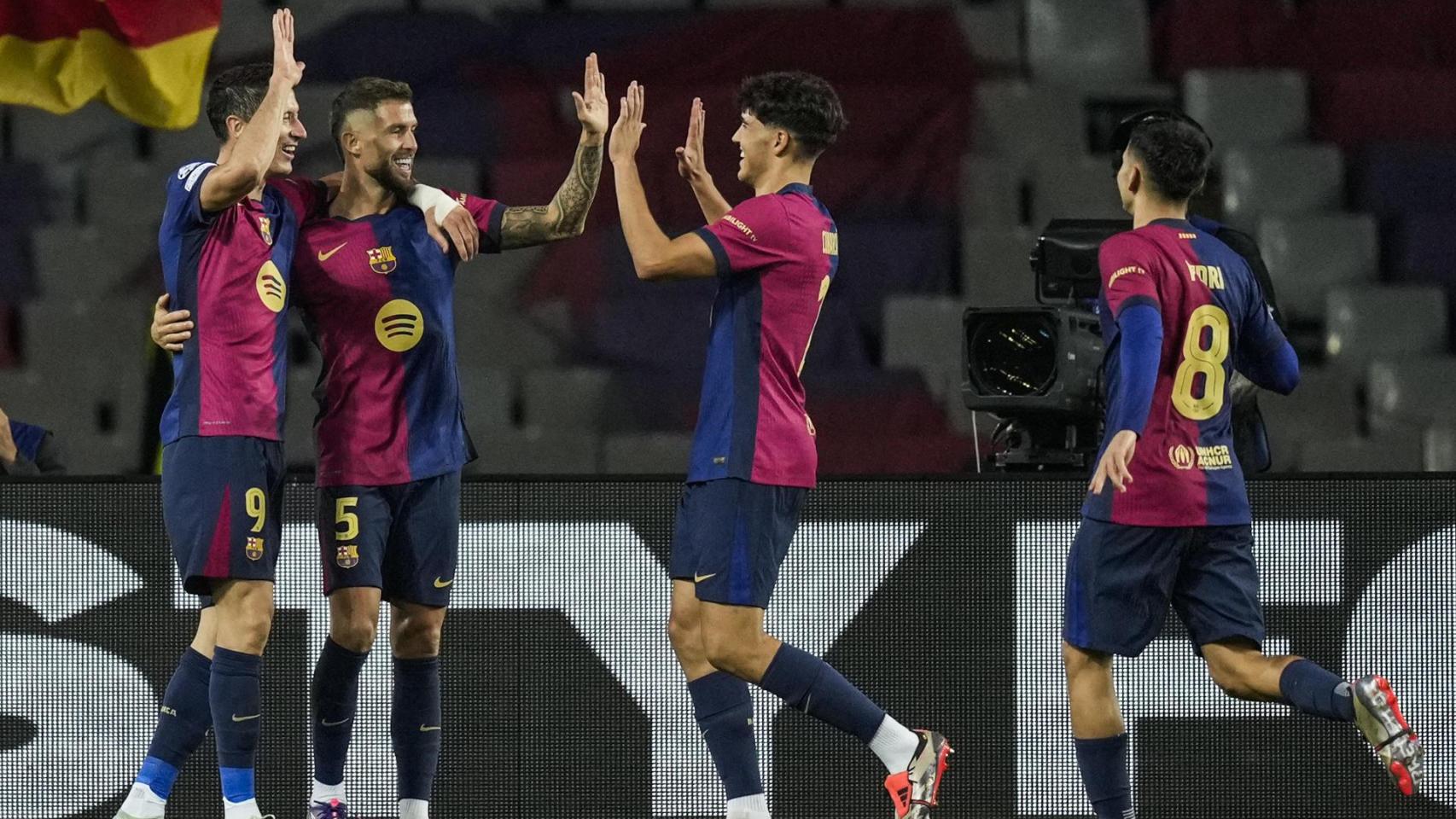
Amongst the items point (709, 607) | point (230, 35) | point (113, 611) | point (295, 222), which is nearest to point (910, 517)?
point (709, 607)

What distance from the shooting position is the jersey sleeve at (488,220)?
15.9 ft

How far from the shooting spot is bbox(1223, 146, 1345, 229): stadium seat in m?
8.76

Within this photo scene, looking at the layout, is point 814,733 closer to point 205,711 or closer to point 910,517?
point 910,517

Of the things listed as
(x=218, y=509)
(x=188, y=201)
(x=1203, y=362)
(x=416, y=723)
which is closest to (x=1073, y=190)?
(x=1203, y=362)

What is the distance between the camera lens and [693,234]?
4582 millimetres

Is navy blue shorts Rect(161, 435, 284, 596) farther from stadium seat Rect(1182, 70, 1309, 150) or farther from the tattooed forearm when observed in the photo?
stadium seat Rect(1182, 70, 1309, 150)

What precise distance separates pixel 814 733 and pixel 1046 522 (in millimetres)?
844

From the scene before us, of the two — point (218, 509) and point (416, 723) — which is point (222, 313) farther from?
point (416, 723)

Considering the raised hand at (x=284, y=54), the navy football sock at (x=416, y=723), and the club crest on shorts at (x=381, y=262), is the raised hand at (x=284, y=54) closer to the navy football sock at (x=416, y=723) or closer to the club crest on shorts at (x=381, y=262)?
the club crest on shorts at (x=381, y=262)

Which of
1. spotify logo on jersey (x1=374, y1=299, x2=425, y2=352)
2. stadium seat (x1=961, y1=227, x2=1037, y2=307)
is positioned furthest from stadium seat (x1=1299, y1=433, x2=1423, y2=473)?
spotify logo on jersey (x1=374, y1=299, x2=425, y2=352)

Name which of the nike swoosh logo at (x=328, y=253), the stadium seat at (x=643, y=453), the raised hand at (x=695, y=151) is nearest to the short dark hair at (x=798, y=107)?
the raised hand at (x=695, y=151)

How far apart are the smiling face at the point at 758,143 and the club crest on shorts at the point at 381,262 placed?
89 cm

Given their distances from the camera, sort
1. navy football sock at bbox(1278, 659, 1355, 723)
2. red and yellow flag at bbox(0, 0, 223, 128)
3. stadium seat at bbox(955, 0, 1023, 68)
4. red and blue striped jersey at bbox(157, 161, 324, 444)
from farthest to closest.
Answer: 1. stadium seat at bbox(955, 0, 1023, 68)
2. red and yellow flag at bbox(0, 0, 223, 128)
3. red and blue striped jersey at bbox(157, 161, 324, 444)
4. navy football sock at bbox(1278, 659, 1355, 723)

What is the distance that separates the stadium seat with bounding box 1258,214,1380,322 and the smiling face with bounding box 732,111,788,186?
14.2 ft
